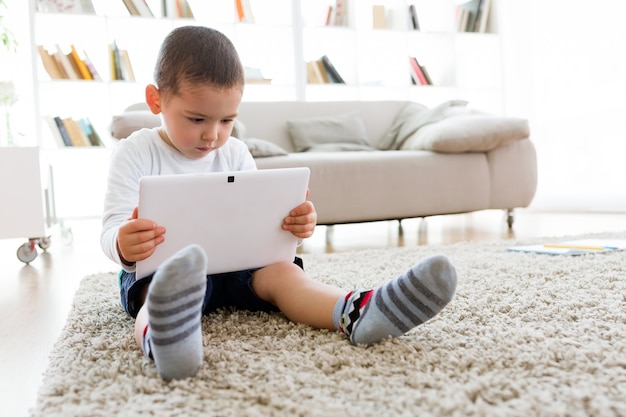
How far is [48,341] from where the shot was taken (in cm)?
103

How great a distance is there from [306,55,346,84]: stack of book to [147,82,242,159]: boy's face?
307 centimetres

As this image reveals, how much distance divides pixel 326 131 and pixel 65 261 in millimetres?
1360

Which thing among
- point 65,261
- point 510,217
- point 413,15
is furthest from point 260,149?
point 413,15

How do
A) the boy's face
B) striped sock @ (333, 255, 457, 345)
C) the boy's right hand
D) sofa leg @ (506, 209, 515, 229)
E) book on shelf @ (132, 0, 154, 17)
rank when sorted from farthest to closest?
book on shelf @ (132, 0, 154, 17) → sofa leg @ (506, 209, 515, 229) → the boy's face → the boy's right hand → striped sock @ (333, 255, 457, 345)

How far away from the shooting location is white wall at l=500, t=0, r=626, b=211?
3352 millimetres

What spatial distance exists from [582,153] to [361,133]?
1.49 m

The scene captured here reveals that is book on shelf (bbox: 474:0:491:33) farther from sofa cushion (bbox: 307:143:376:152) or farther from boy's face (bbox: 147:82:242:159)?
boy's face (bbox: 147:82:242:159)

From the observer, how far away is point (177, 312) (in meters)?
0.68

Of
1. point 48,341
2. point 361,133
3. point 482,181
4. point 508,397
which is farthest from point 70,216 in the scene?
point 508,397

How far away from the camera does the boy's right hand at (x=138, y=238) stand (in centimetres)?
86

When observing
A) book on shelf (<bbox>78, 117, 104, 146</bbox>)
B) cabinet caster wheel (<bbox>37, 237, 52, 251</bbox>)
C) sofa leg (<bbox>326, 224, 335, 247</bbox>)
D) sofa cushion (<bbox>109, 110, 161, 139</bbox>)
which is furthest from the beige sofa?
book on shelf (<bbox>78, 117, 104, 146</bbox>)

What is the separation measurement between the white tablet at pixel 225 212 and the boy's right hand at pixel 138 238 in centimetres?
1

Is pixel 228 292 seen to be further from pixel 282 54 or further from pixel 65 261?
pixel 282 54

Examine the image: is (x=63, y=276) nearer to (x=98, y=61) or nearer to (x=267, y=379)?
(x=267, y=379)
